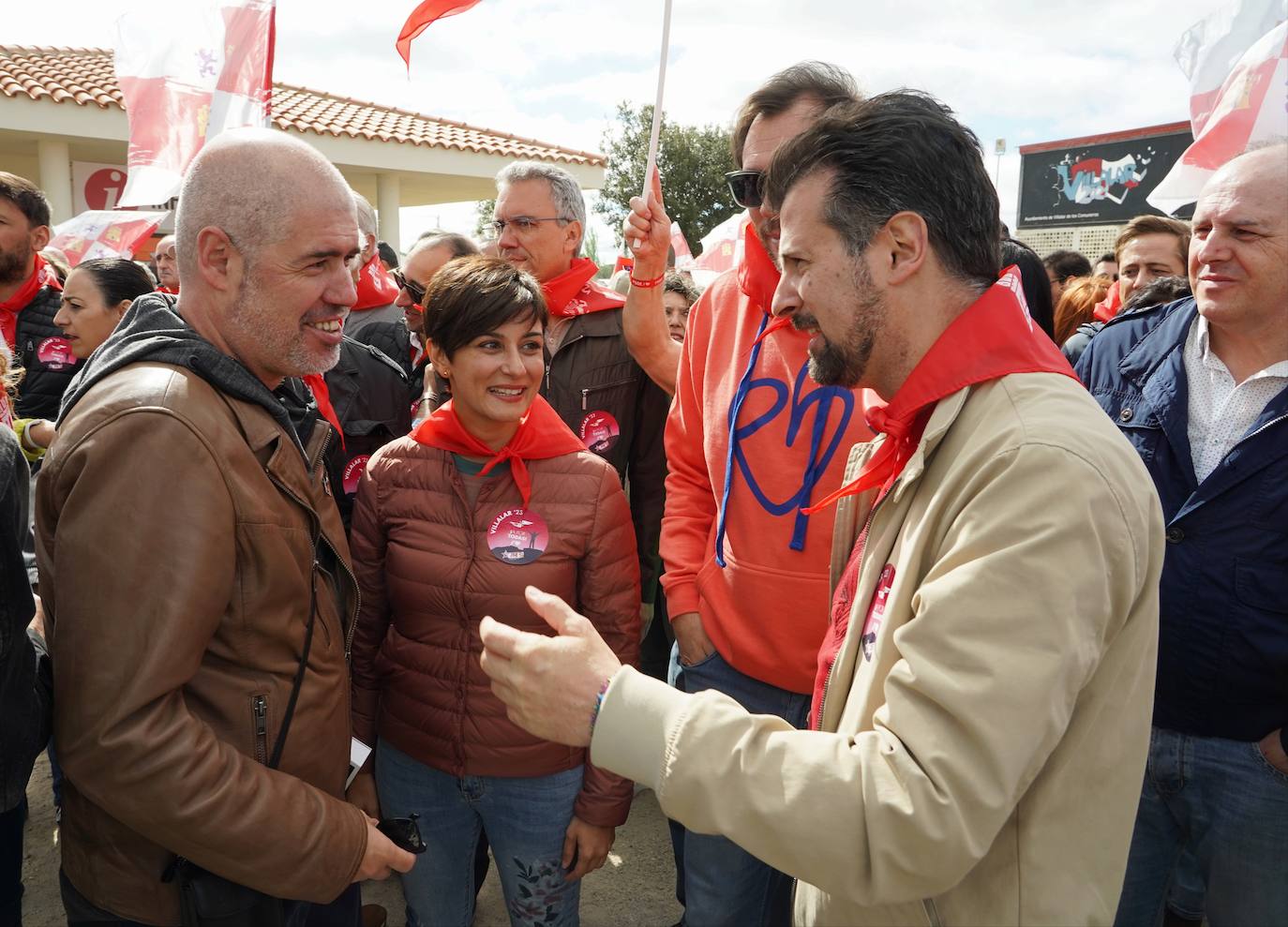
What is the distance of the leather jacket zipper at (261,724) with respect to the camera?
159 cm

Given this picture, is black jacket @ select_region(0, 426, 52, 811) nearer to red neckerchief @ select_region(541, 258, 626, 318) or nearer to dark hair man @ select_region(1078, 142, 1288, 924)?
red neckerchief @ select_region(541, 258, 626, 318)

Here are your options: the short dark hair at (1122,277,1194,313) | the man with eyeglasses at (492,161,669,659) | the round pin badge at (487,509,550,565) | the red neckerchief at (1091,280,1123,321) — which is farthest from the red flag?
the red neckerchief at (1091,280,1123,321)

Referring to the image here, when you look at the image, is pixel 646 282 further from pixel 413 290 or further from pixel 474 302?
pixel 413 290

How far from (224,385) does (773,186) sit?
3.42 feet

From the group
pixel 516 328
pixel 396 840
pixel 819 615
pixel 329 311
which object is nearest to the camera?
pixel 329 311

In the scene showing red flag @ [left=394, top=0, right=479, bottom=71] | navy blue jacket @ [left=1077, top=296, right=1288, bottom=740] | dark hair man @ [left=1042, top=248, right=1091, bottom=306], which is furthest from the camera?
dark hair man @ [left=1042, top=248, right=1091, bottom=306]

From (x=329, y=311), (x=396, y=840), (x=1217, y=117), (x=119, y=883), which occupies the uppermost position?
(x=1217, y=117)

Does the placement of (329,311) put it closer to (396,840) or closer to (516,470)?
(516,470)

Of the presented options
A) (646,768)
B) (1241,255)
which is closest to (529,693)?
(646,768)

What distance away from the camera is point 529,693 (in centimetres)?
129

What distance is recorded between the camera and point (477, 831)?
7.89 ft

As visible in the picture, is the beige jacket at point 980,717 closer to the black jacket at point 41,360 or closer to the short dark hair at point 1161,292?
the short dark hair at point 1161,292

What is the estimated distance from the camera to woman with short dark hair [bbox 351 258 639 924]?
223 cm

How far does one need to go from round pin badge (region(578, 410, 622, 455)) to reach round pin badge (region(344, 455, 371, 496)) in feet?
2.60
